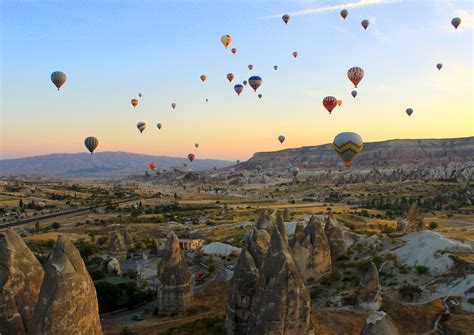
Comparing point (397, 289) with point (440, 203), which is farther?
point (440, 203)

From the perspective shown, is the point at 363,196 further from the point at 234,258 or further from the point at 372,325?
the point at 372,325

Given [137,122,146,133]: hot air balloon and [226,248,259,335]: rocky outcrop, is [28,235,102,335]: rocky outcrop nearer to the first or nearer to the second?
[226,248,259,335]: rocky outcrop

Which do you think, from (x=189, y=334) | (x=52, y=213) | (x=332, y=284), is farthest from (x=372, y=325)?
(x=52, y=213)

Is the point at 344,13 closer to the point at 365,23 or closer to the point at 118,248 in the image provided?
the point at 365,23

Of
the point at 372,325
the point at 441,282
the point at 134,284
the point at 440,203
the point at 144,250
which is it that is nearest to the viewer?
the point at 372,325

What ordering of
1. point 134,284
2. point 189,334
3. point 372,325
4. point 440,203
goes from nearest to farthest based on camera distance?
point 372,325
point 189,334
point 134,284
point 440,203

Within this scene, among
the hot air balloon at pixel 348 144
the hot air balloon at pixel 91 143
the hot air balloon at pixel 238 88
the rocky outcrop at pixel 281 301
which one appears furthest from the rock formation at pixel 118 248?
the hot air balloon at pixel 238 88
